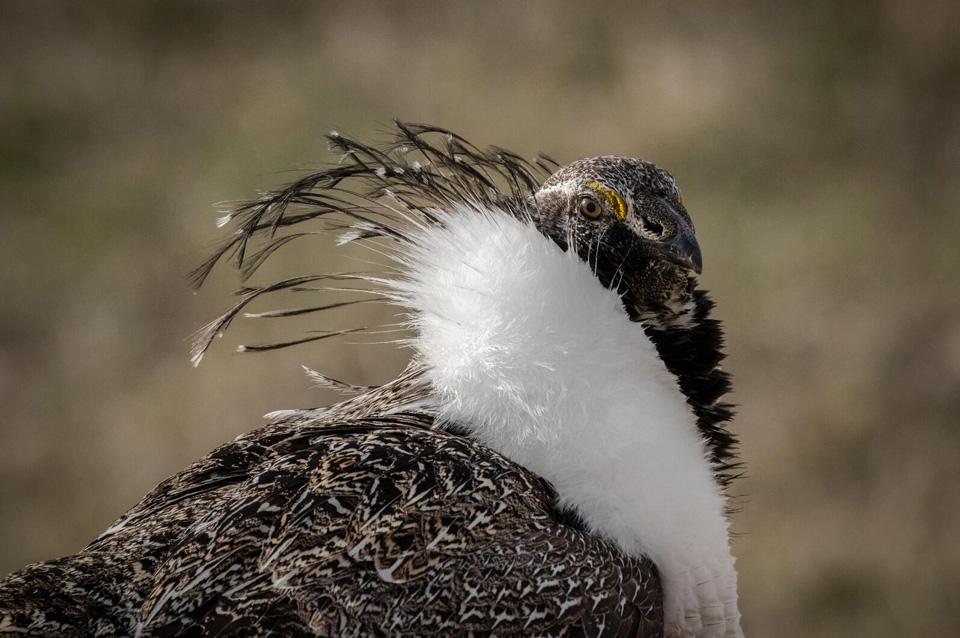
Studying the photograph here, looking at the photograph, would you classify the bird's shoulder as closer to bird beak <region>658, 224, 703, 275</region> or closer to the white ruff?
the white ruff

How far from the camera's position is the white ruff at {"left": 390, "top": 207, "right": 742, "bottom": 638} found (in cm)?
130

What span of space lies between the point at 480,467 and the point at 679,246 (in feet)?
1.61

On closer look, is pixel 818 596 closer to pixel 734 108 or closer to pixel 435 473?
pixel 734 108

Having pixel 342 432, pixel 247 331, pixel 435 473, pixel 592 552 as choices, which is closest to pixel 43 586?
pixel 342 432

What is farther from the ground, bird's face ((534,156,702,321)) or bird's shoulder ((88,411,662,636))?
bird's face ((534,156,702,321))

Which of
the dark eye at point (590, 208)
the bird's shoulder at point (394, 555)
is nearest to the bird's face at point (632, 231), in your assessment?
the dark eye at point (590, 208)

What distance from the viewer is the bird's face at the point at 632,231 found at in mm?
1406

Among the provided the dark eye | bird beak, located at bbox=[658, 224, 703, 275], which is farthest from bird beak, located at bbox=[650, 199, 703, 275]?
the dark eye

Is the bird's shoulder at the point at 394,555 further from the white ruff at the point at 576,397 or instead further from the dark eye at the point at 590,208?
the dark eye at the point at 590,208

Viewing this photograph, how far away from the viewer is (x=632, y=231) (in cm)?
142

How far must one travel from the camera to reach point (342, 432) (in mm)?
1340

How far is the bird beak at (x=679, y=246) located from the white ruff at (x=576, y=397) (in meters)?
0.11

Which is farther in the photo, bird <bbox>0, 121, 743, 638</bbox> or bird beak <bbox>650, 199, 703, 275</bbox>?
bird beak <bbox>650, 199, 703, 275</bbox>

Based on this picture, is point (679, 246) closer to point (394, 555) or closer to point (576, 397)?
point (576, 397)
